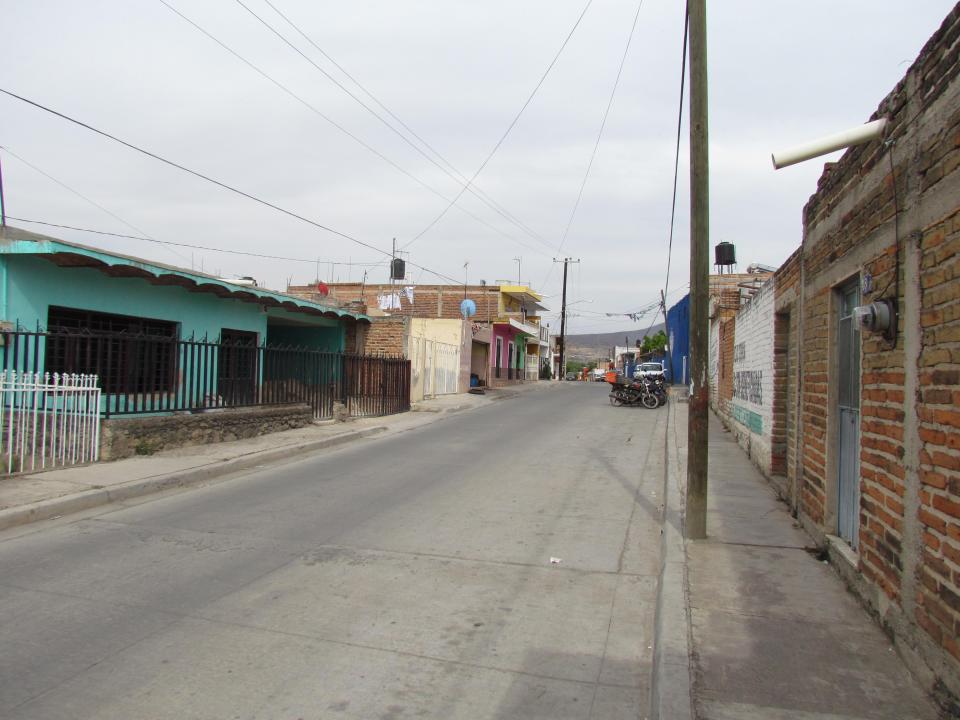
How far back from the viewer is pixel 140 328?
13.9 metres

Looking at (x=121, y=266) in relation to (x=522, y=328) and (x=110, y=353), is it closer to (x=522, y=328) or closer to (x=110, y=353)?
(x=110, y=353)

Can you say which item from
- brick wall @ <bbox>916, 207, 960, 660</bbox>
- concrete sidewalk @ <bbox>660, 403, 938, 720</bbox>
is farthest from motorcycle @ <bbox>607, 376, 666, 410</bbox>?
brick wall @ <bbox>916, 207, 960, 660</bbox>

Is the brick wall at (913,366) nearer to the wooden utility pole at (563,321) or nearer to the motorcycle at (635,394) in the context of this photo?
the motorcycle at (635,394)

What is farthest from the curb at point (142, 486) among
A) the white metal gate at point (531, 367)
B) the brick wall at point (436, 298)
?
the white metal gate at point (531, 367)

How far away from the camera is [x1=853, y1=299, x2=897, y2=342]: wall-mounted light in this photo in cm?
445

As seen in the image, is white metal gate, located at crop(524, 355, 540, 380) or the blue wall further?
white metal gate, located at crop(524, 355, 540, 380)

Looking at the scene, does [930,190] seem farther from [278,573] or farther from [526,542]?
[278,573]

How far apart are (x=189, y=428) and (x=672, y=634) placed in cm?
961

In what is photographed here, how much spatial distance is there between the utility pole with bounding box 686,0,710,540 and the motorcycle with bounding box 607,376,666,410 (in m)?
17.6

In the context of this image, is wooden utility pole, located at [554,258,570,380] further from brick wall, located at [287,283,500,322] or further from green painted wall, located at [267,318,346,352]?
green painted wall, located at [267,318,346,352]

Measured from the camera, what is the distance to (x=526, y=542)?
7.10m

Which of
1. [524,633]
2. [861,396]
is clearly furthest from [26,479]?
[861,396]

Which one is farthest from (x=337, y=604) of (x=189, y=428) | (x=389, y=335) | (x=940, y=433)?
(x=389, y=335)

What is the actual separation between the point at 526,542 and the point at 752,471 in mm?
5208
